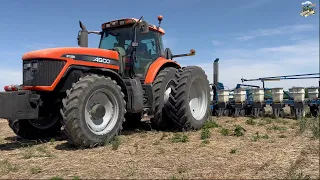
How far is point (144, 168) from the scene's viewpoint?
4.24 meters

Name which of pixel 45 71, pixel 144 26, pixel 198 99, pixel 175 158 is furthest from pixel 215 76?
pixel 175 158

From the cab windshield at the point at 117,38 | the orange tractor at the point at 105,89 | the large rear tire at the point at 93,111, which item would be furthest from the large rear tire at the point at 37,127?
the cab windshield at the point at 117,38

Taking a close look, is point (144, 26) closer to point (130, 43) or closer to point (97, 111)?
point (130, 43)

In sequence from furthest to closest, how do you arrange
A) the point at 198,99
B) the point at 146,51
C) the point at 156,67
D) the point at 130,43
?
the point at 198,99
the point at 146,51
the point at 156,67
the point at 130,43

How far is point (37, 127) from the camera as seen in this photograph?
6.84m

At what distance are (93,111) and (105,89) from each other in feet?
1.49

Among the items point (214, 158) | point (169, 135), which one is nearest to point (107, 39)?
point (169, 135)

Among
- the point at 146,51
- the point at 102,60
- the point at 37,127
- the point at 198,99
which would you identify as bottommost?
the point at 37,127

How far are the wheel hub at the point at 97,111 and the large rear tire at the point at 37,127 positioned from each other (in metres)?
1.27

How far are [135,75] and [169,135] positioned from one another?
156cm

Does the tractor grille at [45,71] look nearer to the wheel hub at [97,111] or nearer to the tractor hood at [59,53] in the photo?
the tractor hood at [59,53]

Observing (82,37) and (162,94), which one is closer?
(162,94)

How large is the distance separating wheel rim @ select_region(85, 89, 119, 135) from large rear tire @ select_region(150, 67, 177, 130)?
1.31 m

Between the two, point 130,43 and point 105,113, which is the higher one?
point 130,43
